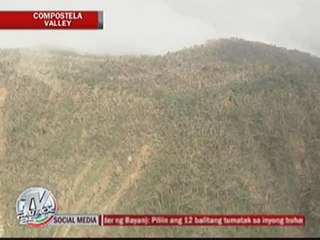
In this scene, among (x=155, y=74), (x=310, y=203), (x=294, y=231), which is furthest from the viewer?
(x=155, y=74)

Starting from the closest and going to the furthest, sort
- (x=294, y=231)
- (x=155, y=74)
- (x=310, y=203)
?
(x=294, y=231), (x=310, y=203), (x=155, y=74)

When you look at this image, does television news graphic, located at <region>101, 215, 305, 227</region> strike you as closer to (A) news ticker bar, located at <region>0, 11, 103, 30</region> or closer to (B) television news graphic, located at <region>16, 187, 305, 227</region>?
(B) television news graphic, located at <region>16, 187, 305, 227</region>

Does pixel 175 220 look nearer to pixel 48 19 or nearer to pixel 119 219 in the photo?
pixel 119 219

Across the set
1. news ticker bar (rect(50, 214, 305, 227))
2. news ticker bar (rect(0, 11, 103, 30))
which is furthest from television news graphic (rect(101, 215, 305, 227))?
news ticker bar (rect(0, 11, 103, 30))

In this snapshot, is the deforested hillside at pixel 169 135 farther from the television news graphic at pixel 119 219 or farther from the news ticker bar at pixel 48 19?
the news ticker bar at pixel 48 19

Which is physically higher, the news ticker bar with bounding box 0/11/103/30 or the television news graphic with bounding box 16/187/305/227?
the news ticker bar with bounding box 0/11/103/30

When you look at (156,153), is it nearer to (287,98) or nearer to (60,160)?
(60,160)

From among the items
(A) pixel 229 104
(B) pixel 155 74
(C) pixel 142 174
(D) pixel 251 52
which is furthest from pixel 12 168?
(D) pixel 251 52
